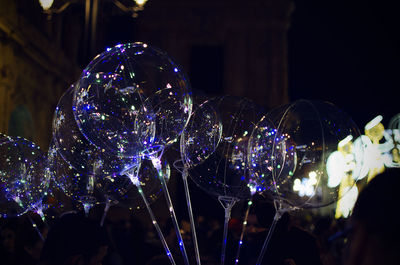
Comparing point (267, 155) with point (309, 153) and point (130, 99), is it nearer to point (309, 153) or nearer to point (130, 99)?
point (309, 153)

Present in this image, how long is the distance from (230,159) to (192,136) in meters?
0.36

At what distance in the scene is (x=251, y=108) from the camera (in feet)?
12.1

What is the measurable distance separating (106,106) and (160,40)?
58.6 feet

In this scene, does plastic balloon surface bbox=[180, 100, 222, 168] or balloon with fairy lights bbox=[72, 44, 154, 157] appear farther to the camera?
plastic balloon surface bbox=[180, 100, 222, 168]

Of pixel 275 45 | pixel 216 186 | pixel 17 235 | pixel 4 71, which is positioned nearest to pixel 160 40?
pixel 275 45

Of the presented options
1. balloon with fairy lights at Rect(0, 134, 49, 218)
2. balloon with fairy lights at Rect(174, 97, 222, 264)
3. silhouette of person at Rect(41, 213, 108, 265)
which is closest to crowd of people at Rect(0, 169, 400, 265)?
silhouette of person at Rect(41, 213, 108, 265)

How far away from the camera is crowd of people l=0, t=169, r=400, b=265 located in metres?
1.31

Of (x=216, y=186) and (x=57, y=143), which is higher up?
(x=57, y=143)

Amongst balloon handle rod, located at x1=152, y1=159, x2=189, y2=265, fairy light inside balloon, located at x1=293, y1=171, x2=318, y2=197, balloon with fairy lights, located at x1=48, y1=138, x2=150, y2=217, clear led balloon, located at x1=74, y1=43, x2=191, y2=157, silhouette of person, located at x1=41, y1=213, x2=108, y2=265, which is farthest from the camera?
balloon with fairy lights, located at x1=48, y1=138, x2=150, y2=217

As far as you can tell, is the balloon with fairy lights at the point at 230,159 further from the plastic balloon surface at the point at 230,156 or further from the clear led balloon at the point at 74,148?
the clear led balloon at the point at 74,148

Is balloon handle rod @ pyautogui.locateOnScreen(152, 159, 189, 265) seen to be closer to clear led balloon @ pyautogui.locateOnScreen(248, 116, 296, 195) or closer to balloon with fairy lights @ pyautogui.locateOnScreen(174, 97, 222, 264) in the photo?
balloon with fairy lights @ pyautogui.locateOnScreen(174, 97, 222, 264)

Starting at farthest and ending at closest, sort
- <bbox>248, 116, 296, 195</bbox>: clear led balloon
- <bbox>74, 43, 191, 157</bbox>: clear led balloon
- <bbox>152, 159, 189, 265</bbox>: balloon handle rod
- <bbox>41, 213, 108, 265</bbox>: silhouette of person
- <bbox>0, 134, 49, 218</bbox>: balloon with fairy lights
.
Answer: <bbox>0, 134, 49, 218</bbox>: balloon with fairy lights → <bbox>248, 116, 296, 195</bbox>: clear led balloon → <bbox>74, 43, 191, 157</bbox>: clear led balloon → <bbox>152, 159, 189, 265</bbox>: balloon handle rod → <bbox>41, 213, 108, 265</bbox>: silhouette of person

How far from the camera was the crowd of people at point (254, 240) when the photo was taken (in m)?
1.31

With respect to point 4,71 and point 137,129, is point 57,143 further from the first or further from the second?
point 4,71
